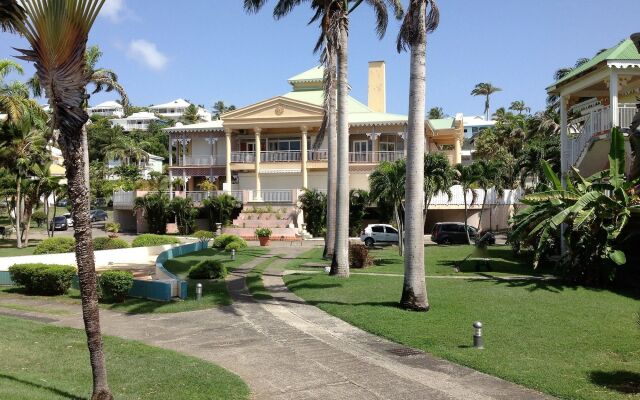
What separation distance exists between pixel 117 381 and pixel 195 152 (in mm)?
41450

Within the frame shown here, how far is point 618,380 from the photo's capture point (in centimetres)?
867

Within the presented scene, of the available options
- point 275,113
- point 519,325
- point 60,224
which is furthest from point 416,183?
point 60,224

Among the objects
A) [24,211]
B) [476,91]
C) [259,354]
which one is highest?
[476,91]

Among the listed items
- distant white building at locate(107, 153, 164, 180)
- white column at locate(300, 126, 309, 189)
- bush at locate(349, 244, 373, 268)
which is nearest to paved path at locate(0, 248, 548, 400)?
bush at locate(349, 244, 373, 268)

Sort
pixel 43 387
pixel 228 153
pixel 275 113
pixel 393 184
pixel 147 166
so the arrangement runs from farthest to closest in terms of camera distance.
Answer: pixel 147 166 < pixel 228 153 < pixel 275 113 < pixel 393 184 < pixel 43 387

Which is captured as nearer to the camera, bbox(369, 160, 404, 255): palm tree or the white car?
bbox(369, 160, 404, 255): palm tree

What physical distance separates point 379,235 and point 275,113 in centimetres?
1453

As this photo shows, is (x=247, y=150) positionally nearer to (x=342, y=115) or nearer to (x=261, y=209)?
(x=261, y=209)

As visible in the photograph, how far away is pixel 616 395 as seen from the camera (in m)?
7.95

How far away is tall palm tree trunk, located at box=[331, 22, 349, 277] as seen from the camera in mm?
19359

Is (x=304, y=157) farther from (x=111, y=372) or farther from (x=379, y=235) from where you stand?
(x=111, y=372)

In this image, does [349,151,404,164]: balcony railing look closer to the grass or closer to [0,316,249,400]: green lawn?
the grass

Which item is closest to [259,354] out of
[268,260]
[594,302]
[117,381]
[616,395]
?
[117,381]

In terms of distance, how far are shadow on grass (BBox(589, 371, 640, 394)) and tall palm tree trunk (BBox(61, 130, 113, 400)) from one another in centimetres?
704
